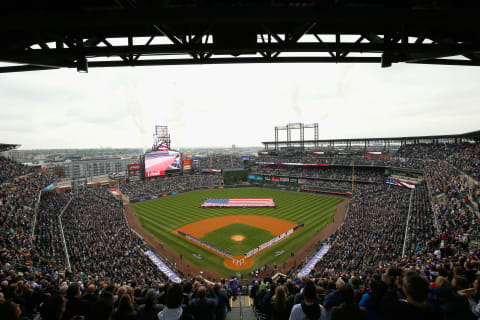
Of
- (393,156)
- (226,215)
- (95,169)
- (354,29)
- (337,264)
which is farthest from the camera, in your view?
(95,169)

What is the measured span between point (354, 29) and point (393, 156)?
49.8 metres

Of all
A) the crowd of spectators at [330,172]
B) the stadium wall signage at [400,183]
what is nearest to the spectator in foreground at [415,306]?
the stadium wall signage at [400,183]

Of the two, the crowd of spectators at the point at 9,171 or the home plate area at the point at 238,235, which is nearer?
the home plate area at the point at 238,235

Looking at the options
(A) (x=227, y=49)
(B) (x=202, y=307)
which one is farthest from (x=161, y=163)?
(B) (x=202, y=307)

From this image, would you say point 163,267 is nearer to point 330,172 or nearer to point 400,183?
point 400,183

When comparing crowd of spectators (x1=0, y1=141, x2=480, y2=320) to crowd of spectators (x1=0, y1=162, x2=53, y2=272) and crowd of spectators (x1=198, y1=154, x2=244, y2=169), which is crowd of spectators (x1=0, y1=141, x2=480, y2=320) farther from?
crowd of spectators (x1=198, y1=154, x2=244, y2=169)

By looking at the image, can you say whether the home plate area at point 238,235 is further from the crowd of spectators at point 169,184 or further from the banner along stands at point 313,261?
the crowd of spectators at point 169,184

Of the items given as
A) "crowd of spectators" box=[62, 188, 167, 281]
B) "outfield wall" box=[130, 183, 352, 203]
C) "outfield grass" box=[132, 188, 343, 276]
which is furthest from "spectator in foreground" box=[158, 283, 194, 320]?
"outfield wall" box=[130, 183, 352, 203]

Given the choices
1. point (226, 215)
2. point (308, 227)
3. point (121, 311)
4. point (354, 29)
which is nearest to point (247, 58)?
point (354, 29)

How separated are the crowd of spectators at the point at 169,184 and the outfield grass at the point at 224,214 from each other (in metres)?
3.63

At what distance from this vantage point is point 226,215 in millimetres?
33281

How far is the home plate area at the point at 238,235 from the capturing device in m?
20.7

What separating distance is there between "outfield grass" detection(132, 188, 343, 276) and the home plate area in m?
0.65

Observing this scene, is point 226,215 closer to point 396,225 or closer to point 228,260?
point 228,260
